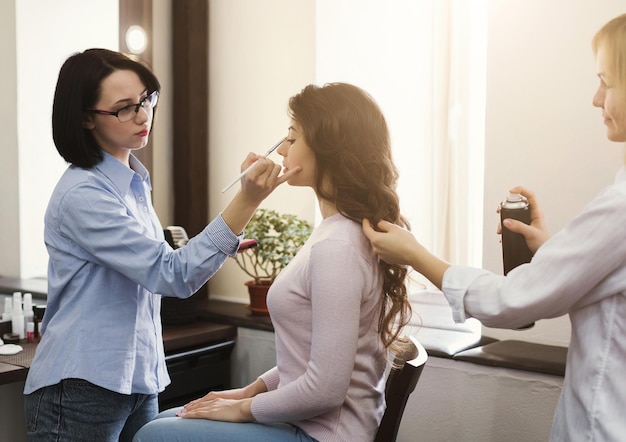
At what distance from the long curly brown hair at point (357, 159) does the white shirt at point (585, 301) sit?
0.31m

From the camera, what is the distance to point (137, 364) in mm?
1554

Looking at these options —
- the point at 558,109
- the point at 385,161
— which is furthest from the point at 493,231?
the point at 385,161

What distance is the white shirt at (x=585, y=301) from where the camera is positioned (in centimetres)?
105

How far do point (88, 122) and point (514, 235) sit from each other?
93 centimetres

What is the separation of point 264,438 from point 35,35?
5.47ft

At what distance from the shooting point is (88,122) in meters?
1.59

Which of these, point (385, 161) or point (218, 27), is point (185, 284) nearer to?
point (385, 161)

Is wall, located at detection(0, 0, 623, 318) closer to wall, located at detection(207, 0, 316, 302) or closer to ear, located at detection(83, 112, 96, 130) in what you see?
wall, located at detection(207, 0, 316, 302)

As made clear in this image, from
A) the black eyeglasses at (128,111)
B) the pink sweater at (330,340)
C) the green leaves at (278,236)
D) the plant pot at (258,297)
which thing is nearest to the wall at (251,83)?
the green leaves at (278,236)

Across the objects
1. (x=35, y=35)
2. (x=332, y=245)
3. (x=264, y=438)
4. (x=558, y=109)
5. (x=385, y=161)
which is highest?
(x=35, y=35)

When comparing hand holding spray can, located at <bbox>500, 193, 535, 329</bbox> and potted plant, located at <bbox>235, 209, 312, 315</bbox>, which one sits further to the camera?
potted plant, located at <bbox>235, 209, 312, 315</bbox>

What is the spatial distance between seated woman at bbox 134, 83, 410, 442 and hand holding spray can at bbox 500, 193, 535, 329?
0.22 m

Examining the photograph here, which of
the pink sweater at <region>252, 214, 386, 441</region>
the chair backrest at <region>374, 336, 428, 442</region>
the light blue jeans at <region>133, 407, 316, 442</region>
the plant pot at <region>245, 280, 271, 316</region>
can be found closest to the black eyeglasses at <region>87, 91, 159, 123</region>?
the pink sweater at <region>252, 214, 386, 441</region>

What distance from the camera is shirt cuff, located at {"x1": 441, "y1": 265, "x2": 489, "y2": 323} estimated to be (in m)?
1.16
